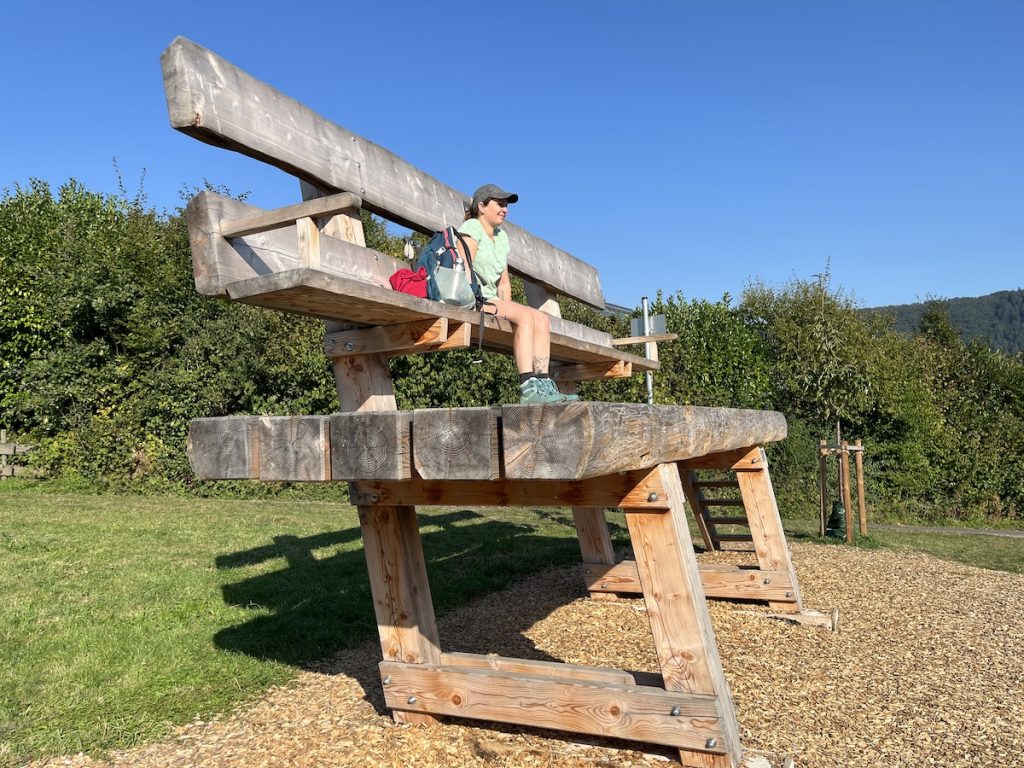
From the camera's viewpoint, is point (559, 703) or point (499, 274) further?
point (499, 274)

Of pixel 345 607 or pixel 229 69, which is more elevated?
pixel 229 69

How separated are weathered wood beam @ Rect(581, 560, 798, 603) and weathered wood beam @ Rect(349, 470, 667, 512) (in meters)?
2.68

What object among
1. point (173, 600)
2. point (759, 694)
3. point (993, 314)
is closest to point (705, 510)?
point (759, 694)

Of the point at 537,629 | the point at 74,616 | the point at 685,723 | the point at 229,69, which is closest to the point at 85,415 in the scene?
the point at 74,616

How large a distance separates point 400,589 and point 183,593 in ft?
10.4

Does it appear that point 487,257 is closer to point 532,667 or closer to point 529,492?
point 529,492

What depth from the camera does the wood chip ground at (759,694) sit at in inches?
122

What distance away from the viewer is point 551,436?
2.14 meters

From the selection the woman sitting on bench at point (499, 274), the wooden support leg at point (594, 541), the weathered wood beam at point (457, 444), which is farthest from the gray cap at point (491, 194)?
the wooden support leg at point (594, 541)

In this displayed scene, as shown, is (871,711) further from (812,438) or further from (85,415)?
(85,415)

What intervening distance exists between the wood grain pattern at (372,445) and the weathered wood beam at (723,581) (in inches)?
133

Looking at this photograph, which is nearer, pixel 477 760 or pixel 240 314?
pixel 477 760

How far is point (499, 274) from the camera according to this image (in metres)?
4.55

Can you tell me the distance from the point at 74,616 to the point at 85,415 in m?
9.04
